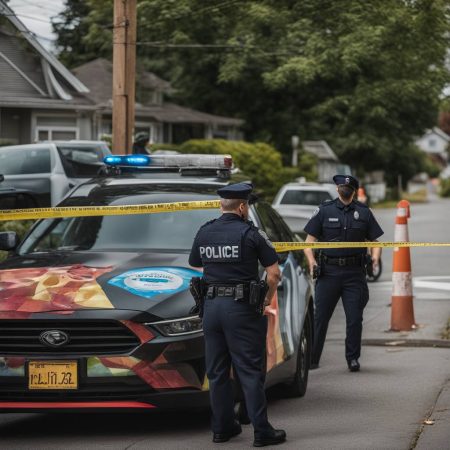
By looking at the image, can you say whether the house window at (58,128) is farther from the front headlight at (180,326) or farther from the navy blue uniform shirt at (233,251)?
the navy blue uniform shirt at (233,251)

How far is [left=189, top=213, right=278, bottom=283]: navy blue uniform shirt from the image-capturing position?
275 inches

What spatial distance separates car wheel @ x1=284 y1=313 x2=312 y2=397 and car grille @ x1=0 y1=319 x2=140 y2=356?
81.0 inches

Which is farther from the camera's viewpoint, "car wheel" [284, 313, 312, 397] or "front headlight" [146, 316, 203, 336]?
"car wheel" [284, 313, 312, 397]

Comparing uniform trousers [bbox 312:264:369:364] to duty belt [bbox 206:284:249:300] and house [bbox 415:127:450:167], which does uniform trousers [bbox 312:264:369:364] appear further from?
house [bbox 415:127:450:167]

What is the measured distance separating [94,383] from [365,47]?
2303cm

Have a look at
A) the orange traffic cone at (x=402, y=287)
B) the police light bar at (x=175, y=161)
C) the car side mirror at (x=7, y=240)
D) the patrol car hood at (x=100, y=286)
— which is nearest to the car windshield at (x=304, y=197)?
the orange traffic cone at (x=402, y=287)

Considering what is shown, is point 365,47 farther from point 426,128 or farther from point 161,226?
point 426,128

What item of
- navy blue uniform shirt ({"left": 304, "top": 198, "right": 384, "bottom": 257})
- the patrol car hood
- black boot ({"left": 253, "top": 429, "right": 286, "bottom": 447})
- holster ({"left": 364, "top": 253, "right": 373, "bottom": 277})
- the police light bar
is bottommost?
black boot ({"left": 253, "top": 429, "right": 286, "bottom": 447})

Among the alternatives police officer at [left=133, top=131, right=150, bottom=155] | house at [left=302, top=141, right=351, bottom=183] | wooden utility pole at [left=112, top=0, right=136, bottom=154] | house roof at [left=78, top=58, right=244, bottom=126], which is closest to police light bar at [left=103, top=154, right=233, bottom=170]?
police officer at [left=133, top=131, right=150, bottom=155]

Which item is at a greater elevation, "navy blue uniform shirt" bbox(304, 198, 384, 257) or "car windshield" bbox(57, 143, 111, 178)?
"car windshield" bbox(57, 143, 111, 178)

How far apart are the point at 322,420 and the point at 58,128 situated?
92.8 ft

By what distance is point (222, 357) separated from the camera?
23.1 ft

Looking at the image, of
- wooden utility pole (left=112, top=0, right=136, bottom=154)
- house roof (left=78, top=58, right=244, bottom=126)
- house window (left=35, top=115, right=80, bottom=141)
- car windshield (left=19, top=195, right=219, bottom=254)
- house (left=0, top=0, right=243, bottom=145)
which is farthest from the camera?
house roof (left=78, top=58, right=244, bottom=126)

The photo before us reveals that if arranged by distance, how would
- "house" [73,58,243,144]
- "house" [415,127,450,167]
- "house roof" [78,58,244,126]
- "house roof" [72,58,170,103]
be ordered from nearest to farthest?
"house roof" [72,58,170,103] < "house roof" [78,58,244,126] < "house" [73,58,243,144] < "house" [415,127,450,167]
